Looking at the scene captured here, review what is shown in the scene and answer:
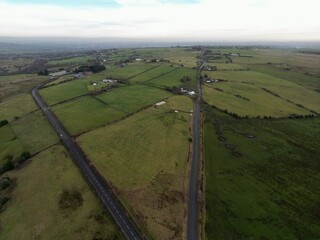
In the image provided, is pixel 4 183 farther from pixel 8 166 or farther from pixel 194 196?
pixel 194 196

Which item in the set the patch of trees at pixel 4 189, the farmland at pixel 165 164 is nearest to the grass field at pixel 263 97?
the farmland at pixel 165 164

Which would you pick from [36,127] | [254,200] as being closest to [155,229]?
[254,200]

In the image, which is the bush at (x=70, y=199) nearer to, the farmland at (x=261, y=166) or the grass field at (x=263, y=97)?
the farmland at (x=261, y=166)

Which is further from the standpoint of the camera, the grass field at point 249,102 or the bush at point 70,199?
the grass field at point 249,102

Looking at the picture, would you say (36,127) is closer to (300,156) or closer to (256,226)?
(256,226)

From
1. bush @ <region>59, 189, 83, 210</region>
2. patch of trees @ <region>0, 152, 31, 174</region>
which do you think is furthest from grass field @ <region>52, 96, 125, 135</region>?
bush @ <region>59, 189, 83, 210</region>

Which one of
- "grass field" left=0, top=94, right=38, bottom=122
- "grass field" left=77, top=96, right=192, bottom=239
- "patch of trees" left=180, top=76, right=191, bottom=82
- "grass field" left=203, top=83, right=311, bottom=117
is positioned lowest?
"grass field" left=0, top=94, right=38, bottom=122

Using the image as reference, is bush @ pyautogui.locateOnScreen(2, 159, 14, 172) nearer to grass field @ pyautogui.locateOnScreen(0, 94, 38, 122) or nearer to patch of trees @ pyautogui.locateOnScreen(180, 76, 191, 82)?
grass field @ pyautogui.locateOnScreen(0, 94, 38, 122)
